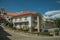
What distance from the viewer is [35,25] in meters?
22.6

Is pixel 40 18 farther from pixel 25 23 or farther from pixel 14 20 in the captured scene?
pixel 14 20

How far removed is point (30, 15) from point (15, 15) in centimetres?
242

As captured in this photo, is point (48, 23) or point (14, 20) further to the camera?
point (48, 23)

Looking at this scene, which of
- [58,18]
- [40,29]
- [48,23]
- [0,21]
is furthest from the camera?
[48,23]

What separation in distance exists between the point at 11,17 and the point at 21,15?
170 centimetres

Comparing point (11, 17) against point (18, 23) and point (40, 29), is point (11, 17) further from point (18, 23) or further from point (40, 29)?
point (40, 29)

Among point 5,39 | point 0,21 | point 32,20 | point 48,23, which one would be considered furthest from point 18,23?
point 5,39

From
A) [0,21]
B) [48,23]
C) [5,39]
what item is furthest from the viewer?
[48,23]

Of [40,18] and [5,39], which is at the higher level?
[40,18]

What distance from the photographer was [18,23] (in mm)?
22906

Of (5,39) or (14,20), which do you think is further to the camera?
(14,20)

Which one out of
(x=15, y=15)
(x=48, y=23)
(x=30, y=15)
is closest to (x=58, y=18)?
(x=48, y=23)

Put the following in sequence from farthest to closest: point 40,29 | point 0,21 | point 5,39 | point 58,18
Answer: point 58,18
point 40,29
point 0,21
point 5,39

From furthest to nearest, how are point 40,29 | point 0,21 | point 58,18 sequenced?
point 58,18 < point 40,29 < point 0,21
